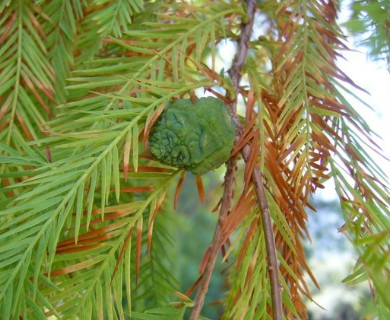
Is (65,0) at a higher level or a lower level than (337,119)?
higher

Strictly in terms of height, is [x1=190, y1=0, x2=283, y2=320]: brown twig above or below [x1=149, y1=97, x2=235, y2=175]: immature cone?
below

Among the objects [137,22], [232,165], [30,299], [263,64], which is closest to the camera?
[30,299]

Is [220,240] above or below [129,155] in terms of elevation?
below

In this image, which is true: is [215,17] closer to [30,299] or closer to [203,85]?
[203,85]

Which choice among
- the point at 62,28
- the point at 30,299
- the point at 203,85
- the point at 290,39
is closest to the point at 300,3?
the point at 290,39

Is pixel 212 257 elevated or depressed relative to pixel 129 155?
depressed
